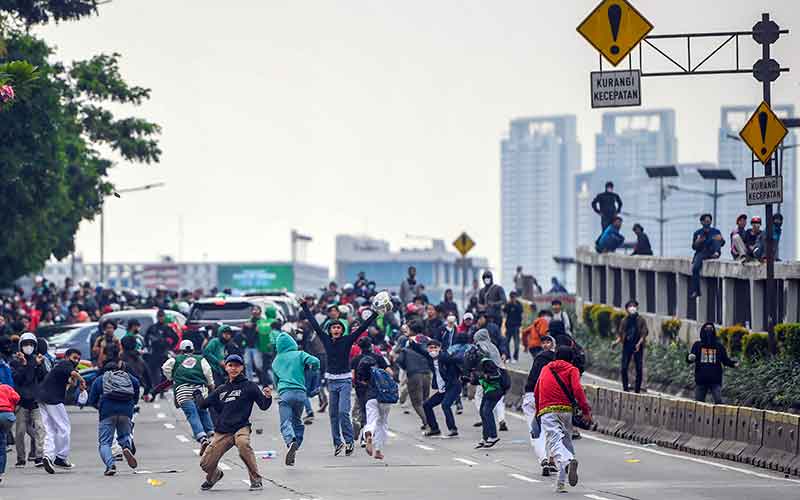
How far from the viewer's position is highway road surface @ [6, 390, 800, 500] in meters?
20.4

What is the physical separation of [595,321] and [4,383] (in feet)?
87.0

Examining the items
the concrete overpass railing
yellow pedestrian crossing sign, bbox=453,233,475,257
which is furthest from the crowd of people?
yellow pedestrian crossing sign, bbox=453,233,475,257

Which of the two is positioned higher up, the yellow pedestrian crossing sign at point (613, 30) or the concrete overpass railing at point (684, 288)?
the yellow pedestrian crossing sign at point (613, 30)

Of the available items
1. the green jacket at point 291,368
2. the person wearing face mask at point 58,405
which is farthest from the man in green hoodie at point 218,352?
the person wearing face mask at point 58,405

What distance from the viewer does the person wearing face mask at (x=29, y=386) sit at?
81.5 ft

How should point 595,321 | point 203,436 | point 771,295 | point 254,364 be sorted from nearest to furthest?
point 203,436 → point 771,295 → point 254,364 → point 595,321

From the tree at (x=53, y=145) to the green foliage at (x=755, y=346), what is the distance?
13792 mm

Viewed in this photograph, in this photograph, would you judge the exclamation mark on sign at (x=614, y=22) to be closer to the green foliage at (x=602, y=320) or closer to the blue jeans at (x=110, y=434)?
the blue jeans at (x=110, y=434)

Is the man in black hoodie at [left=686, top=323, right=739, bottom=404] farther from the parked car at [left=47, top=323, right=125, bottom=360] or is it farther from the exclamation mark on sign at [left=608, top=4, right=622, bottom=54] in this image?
the parked car at [left=47, top=323, right=125, bottom=360]

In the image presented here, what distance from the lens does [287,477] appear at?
22.5m

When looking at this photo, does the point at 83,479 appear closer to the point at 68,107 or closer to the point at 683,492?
the point at 683,492

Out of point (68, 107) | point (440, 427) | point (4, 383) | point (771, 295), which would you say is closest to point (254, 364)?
point (440, 427)

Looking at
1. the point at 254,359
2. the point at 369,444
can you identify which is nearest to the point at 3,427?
the point at 369,444

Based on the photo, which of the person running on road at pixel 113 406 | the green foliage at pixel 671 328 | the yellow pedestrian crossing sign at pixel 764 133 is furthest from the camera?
the green foliage at pixel 671 328
